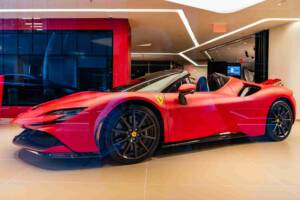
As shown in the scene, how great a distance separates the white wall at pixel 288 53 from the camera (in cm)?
567

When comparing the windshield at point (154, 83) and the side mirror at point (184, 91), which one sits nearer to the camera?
the side mirror at point (184, 91)

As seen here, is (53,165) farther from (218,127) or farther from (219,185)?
(218,127)

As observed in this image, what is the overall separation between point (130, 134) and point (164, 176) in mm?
474

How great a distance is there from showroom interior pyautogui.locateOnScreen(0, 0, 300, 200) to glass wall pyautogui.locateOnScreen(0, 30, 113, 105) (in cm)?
2

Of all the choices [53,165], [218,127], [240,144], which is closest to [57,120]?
[53,165]

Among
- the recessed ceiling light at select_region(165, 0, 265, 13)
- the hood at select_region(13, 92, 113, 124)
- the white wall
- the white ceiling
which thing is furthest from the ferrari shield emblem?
the white wall

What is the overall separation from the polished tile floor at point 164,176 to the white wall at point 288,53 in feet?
10.7

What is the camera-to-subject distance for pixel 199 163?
248cm

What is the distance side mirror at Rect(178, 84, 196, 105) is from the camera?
2.58 metres

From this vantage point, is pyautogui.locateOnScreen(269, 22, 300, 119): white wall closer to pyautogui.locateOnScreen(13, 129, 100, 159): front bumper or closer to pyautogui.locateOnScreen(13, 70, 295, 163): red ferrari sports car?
pyautogui.locateOnScreen(13, 70, 295, 163): red ferrari sports car

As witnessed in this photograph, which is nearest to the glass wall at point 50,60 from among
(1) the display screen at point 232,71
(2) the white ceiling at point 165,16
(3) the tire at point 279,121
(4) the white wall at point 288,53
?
(2) the white ceiling at point 165,16

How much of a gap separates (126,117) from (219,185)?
3.02 ft

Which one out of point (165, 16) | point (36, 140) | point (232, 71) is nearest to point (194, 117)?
point (36, 140)

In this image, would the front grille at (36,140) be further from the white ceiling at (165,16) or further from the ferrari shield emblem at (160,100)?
the white ceiling at (165,16)
